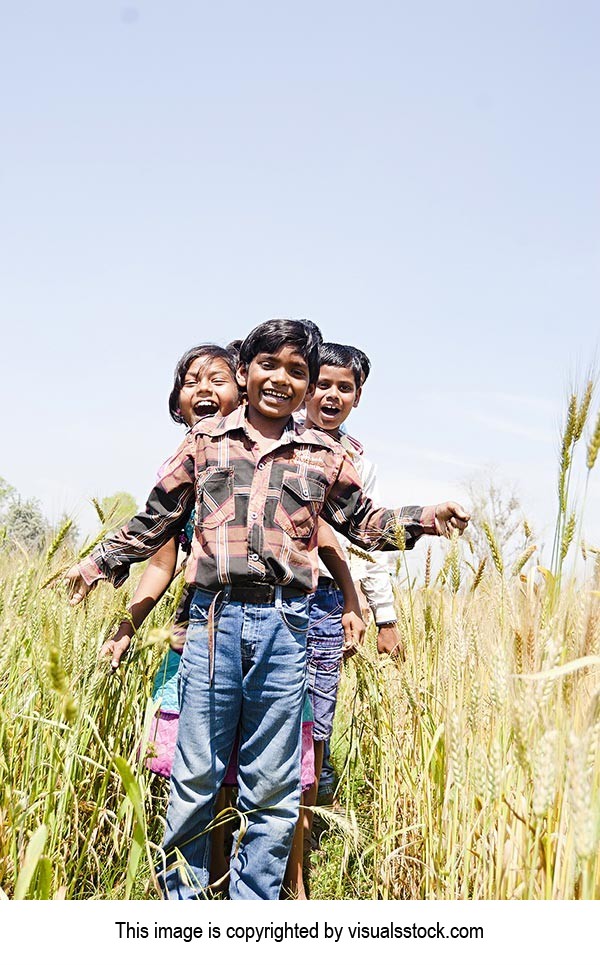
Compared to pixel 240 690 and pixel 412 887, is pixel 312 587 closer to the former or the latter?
pixel 240 690

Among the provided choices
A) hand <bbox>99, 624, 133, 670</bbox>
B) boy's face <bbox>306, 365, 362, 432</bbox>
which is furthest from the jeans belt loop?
boy's face <bbox>306, 365, 362, 432</bbox>

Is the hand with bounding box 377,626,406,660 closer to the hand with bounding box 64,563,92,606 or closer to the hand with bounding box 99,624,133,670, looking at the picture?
the hand with bounding box 99,624,133,670

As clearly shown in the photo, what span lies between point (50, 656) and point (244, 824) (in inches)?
40.5

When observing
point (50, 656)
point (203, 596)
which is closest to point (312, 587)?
point (203, 596)

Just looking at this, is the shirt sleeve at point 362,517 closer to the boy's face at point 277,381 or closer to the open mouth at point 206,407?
the boy's face at point 277,381

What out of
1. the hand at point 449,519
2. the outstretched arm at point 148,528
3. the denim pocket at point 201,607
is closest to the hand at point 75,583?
the outstretched arm at point 148,528

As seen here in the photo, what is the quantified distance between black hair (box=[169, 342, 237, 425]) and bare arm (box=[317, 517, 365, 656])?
61 cm

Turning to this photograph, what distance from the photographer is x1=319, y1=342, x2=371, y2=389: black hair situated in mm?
2809

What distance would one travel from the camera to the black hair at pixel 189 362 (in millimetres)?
2529

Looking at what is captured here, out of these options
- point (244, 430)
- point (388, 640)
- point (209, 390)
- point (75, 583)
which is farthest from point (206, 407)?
point (388, 640)

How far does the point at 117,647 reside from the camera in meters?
2.07

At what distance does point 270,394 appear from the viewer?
2.02 m

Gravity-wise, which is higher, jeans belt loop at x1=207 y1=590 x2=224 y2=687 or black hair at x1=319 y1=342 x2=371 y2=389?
black hair at x1=319 y1=342 x2=371 y2=389

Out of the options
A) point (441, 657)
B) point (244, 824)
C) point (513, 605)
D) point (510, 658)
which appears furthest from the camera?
point (441, 657)
